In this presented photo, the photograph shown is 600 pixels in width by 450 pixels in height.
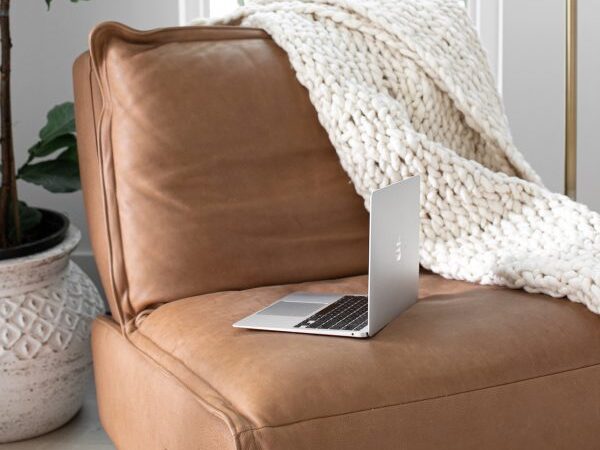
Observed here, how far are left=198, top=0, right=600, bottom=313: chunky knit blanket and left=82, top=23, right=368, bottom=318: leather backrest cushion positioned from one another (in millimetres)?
73

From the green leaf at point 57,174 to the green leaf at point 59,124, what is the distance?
42mm

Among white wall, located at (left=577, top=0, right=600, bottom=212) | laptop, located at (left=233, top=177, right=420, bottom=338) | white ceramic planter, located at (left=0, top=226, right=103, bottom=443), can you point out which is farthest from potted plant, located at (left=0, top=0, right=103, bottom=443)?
white wall, located at (left=577, top=0, right=600, bottom=212)

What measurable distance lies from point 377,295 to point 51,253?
852 mm

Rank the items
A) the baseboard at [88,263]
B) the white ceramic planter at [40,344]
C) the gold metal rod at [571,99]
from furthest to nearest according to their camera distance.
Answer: the baseboard at [88,263] < the gold metal rod at [571,99] < the white ceramic planter at [40,344]

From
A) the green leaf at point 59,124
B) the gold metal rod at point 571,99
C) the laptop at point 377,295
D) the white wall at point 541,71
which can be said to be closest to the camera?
the laptop at point 377,295

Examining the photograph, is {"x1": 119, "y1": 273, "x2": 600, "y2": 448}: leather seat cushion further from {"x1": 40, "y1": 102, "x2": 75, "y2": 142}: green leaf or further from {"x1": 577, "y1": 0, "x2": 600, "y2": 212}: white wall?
{"x1": 577, "y1": 0, "x2": 600, "y2": 212}: white wall

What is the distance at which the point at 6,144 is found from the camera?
2.01 m

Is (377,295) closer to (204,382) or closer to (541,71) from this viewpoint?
(204,382)

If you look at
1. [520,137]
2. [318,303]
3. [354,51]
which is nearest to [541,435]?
[318,303]

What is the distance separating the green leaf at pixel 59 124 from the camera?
210 centimetres

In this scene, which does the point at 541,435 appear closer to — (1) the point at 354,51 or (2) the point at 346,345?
(2) the point at 346,345

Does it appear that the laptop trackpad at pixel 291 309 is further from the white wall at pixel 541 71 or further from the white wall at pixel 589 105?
the white wall at pixel 589 105

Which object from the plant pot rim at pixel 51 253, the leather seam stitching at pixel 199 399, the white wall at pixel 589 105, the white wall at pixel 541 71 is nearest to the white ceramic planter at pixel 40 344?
the plant pot rim at pixel 51 253

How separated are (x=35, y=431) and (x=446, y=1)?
1.17m
